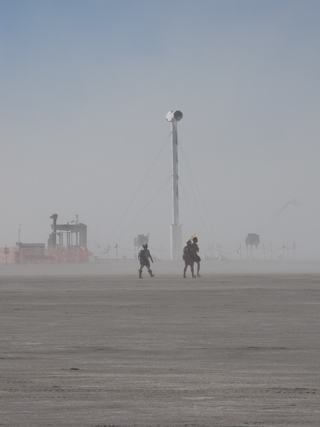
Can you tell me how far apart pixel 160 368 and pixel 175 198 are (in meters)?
83.7

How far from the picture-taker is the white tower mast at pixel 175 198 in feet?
288

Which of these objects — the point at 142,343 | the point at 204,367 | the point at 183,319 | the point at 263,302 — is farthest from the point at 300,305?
the point at 204,367

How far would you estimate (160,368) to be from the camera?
6.73m

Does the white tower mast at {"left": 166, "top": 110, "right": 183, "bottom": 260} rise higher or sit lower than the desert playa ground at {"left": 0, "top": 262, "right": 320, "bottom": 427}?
A: higher

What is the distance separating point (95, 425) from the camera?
14.7 feet

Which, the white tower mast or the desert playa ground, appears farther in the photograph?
the white tower mast

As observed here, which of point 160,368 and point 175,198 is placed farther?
point 175,198

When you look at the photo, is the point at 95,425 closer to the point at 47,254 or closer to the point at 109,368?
the point at 109,368

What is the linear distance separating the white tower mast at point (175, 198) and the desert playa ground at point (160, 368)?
74338mm

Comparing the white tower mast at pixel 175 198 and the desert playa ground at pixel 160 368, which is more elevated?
the white tower mast at pixel 175 198

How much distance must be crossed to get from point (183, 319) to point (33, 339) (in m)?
3.31

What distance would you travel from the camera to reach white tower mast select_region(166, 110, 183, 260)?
288ft

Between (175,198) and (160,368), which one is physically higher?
(175,198)

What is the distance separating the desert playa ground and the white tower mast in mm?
74338
